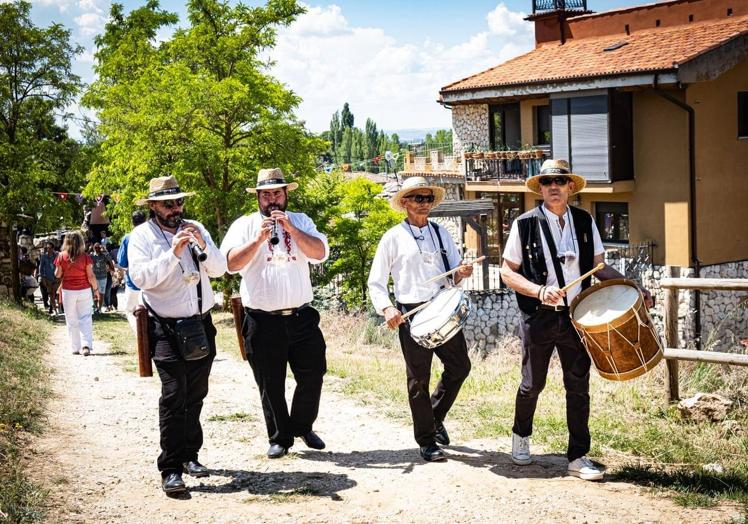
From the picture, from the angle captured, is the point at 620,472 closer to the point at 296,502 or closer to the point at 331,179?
the point at 296,502

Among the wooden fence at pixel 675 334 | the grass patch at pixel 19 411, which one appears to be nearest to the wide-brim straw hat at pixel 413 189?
the wooden fence at pixel 675 334

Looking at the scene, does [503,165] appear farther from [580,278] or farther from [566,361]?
[580,278]

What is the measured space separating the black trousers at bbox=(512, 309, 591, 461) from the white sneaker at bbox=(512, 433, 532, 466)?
0.32m

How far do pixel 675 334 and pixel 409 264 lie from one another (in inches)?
103

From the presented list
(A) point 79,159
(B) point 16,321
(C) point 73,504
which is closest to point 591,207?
(A) point 79,159

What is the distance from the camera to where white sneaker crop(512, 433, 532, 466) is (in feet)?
20.7

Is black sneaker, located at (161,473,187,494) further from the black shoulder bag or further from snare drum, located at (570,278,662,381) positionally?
snare drum, located at (570,278,662,381)

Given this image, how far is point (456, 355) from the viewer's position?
6664mm

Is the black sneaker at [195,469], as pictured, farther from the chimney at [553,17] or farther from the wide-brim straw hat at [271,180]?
the chimney at [553,17]

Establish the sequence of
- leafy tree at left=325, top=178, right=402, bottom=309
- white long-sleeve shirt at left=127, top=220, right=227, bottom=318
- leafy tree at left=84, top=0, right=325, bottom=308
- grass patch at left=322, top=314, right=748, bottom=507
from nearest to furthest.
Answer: grass patch at left=322, top=314, right=748, bottom=507 → white long-sleeve shirt at left=127, top=220, right=227, bottom=318 → leafy tree at left=84, top=0, right=325, bottom=308 → leafy tree at left=325, top=178, right=402, bottom=309

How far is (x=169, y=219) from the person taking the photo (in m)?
6.15

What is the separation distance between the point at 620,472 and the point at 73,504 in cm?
359

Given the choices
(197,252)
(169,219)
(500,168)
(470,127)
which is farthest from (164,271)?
(470,127)

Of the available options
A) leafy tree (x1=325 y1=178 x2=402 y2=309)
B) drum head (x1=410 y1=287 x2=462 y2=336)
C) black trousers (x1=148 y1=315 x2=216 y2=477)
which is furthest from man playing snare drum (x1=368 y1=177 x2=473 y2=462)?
leafy tree (x1=325 y1=178 x2=402 y2=309)
